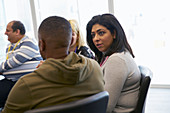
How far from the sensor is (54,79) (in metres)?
0.94

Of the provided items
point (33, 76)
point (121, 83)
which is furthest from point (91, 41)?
point (33, 76)

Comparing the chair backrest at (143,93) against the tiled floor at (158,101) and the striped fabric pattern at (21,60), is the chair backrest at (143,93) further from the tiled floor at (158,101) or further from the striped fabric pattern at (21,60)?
the striped fabric pattern at (21,60)

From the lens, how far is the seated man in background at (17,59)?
8.66 feet

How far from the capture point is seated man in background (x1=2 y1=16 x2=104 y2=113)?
36.1 inches

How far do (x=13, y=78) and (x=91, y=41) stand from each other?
1325 millimetres

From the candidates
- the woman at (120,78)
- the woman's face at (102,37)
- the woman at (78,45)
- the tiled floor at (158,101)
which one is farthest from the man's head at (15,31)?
the tiled floor at (158,101)

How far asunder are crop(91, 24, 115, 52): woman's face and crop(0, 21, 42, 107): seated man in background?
120 cm

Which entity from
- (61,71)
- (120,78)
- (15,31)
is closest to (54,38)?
(61,71)

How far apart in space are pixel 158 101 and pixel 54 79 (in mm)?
2480

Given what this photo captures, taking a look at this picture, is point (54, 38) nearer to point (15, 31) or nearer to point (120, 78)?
point (120, 78)

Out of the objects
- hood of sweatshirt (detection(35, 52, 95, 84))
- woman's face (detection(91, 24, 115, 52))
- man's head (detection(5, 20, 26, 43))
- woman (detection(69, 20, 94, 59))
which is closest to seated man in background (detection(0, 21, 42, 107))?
man's head (detection(5, 20, 26, 43))

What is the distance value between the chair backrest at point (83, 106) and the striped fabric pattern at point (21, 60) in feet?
6.14

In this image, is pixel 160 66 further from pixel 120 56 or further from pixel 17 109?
pixel 17 109

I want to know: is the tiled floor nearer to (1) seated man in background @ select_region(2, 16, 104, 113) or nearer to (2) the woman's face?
(2) the woman's face
